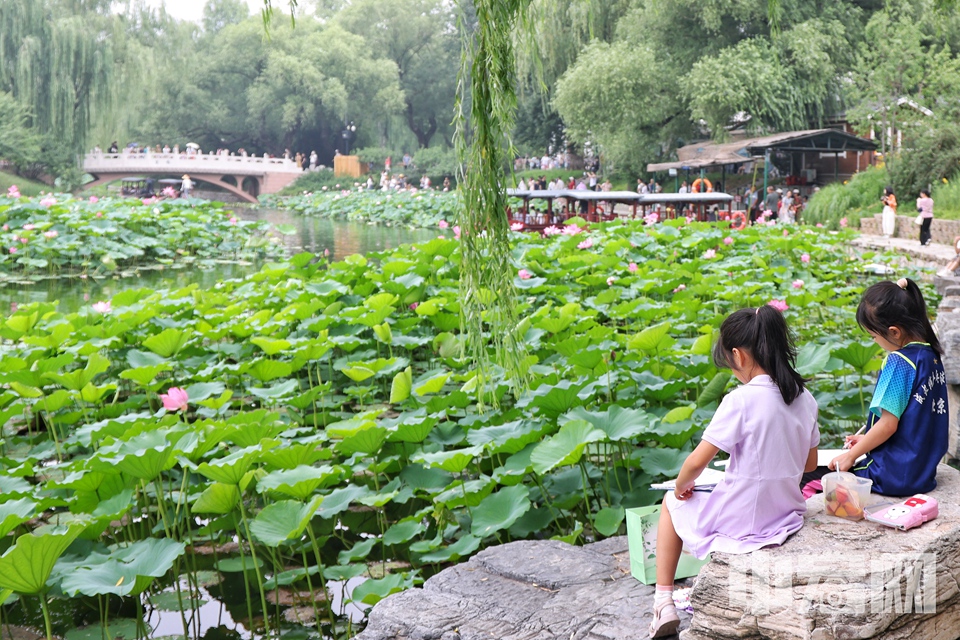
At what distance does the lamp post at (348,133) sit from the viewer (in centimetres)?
3594

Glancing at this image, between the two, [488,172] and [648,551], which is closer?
[648,551]

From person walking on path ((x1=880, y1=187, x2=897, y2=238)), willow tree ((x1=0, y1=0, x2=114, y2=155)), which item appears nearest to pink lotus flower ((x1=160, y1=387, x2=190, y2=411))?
person walking on path ((x1=880, y1=187, x2=897, y2=238))

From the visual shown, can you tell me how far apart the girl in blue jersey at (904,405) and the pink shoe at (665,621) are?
0.50m

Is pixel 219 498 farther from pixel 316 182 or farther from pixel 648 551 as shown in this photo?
pixel 316 182

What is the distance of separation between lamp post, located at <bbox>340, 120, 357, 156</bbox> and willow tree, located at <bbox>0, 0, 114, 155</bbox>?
663 inches

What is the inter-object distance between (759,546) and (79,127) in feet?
66.6

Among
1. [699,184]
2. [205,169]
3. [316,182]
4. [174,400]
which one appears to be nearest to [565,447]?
[174,400]

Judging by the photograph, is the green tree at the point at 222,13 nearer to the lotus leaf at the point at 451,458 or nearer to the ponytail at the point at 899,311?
the lotus leaf at the point at 451,458

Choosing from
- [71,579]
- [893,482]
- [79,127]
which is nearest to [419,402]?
[71,579]

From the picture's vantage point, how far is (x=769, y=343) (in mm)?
1736

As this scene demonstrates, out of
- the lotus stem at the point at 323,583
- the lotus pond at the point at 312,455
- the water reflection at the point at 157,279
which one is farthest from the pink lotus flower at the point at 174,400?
the water reflection at the point at 157,279

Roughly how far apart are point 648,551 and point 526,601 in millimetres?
288

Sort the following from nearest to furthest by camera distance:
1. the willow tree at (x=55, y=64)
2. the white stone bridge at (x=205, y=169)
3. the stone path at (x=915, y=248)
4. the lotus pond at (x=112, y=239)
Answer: the stone path at (x=915, y=248) → the lotus pond at (x=112, y=239) → the willow tree at (x=55, y=64) → the white stone bridge at (x=205, y=169)

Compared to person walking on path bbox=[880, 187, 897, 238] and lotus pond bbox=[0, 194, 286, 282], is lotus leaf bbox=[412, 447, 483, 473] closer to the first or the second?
lotus pond bbox=[0, 194, 286, 282]
